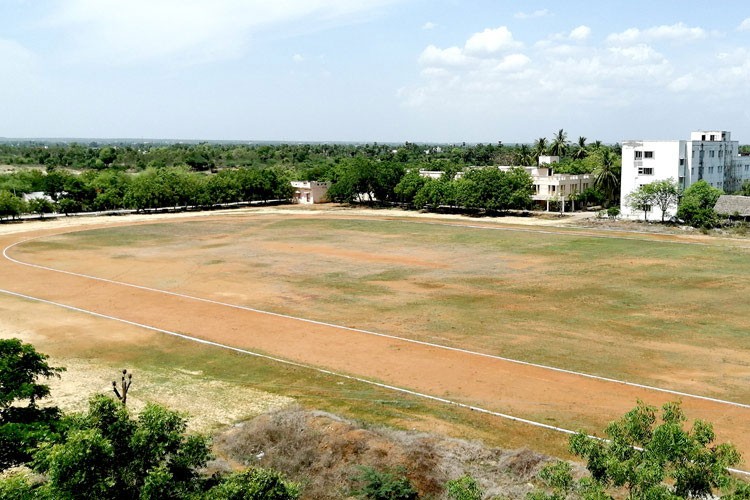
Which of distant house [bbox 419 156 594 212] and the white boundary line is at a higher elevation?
distant house [bbox 419 156 594 212]

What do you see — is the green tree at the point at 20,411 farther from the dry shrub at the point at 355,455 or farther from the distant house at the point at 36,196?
the distant house at the point at 36,196

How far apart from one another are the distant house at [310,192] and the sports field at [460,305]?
39.5 metres

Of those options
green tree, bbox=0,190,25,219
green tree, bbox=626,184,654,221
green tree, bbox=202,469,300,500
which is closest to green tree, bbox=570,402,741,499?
green tree, bbox=202,469,300,500

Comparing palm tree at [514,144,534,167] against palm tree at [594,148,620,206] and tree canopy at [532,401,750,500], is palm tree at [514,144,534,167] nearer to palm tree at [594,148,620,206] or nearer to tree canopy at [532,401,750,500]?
palm tree at [594,148,620,206]

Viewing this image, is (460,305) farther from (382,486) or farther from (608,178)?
(608,178)

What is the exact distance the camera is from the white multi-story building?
80938 millimetres

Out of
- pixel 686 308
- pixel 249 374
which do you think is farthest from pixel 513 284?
pixel 249 374

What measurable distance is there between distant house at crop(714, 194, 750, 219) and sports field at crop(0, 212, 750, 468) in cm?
1026

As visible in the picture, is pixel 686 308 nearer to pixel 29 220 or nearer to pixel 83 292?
pixel 83 292

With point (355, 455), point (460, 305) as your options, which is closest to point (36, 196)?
point (460, 305)

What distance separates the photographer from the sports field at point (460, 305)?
27203 millimetres

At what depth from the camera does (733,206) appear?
7475 centimetres

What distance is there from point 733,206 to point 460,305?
49778mm

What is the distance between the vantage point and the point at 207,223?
8638 centimetres
